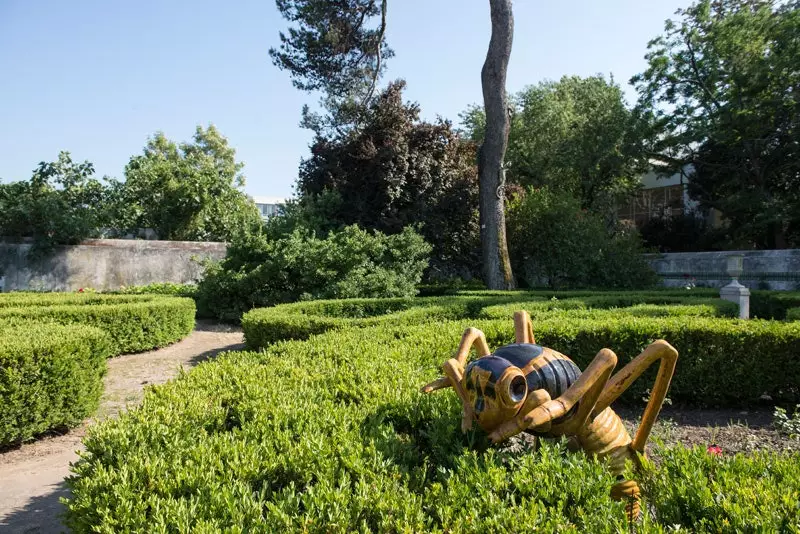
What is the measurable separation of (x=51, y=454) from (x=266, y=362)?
2624 millimetres

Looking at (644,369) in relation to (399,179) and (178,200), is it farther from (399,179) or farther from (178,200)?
(178,200)

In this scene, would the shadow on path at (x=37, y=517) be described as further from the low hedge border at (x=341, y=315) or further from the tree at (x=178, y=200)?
the tree at (x=178, y=200)

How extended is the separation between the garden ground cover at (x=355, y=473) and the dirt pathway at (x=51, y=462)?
66 centimetres

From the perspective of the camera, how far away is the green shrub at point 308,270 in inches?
460

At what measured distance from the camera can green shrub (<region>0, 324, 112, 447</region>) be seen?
5012mm

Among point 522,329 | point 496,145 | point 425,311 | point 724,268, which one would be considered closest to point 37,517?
point 522,329

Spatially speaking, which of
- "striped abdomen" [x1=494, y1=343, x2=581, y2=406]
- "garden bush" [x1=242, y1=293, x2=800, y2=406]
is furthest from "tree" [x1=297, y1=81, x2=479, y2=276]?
"striped abdomen" [x1=494, y1=343, x2=581, y2=406]

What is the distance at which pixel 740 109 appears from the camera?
791 inches

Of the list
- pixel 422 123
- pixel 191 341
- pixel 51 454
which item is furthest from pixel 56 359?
pixel 422 123

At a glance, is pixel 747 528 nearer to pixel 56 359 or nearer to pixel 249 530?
pixel 249 530

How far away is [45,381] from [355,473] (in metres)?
4.59

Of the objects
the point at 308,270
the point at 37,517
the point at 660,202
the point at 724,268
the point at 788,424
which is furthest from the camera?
the point at 660,202

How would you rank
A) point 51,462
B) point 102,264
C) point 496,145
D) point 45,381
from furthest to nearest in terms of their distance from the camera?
point 102,264 < point 496,145 < point 45,381 < point 51,462

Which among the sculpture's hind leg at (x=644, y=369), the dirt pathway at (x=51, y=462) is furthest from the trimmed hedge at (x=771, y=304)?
the dirt pathway at (x=51, y=462)
